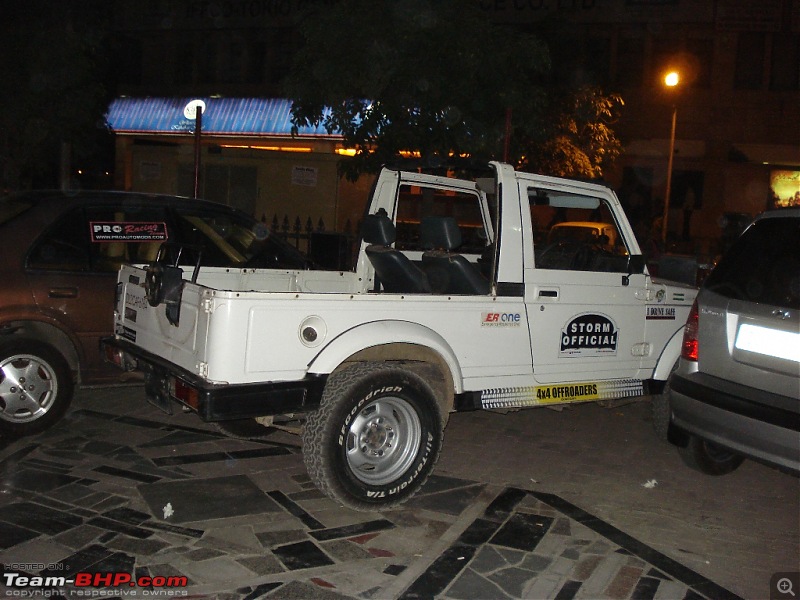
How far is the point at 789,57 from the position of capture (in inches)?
912

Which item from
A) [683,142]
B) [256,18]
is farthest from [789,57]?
[256,18]

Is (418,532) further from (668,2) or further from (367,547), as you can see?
(668,2)

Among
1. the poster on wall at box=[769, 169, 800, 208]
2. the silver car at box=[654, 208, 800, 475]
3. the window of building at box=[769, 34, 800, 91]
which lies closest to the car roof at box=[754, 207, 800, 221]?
the silver car at box=[654, 208, 800, 475]

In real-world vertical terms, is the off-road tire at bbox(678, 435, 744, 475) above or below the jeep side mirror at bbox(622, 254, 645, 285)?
below

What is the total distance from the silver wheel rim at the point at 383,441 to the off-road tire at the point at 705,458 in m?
2.00

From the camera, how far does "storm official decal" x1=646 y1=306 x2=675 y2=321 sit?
18.9 ft

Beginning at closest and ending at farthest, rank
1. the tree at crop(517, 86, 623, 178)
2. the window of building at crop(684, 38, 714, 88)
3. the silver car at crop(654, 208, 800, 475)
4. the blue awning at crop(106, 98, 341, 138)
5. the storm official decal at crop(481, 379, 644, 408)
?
the silver car at crop(654, 208, 800, 475), the storm official decal at crop(481, 379, 644, 408), the tree at crop(517, 86, 623, 178), the blue awning at crop(106, 98, 341, 138), the window of building at crop(684, 38, 714, 88)

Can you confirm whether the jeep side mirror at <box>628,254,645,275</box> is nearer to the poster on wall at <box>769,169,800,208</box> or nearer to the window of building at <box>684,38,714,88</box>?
the poster on wall at <box>769,169,800,208</box>

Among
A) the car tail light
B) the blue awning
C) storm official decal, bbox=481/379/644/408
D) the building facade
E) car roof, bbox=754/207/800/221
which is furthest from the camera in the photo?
the building facade

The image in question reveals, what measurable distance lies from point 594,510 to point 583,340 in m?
1.22

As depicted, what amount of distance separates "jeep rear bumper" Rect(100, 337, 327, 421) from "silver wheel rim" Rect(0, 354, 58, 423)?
4.68 feet

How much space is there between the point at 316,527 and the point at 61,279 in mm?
2866

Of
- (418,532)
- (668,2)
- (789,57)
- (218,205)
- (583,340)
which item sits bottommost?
(418,532)

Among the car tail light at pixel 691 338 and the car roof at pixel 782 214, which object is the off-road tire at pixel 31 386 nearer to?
the car tail light at pixel 691 338
